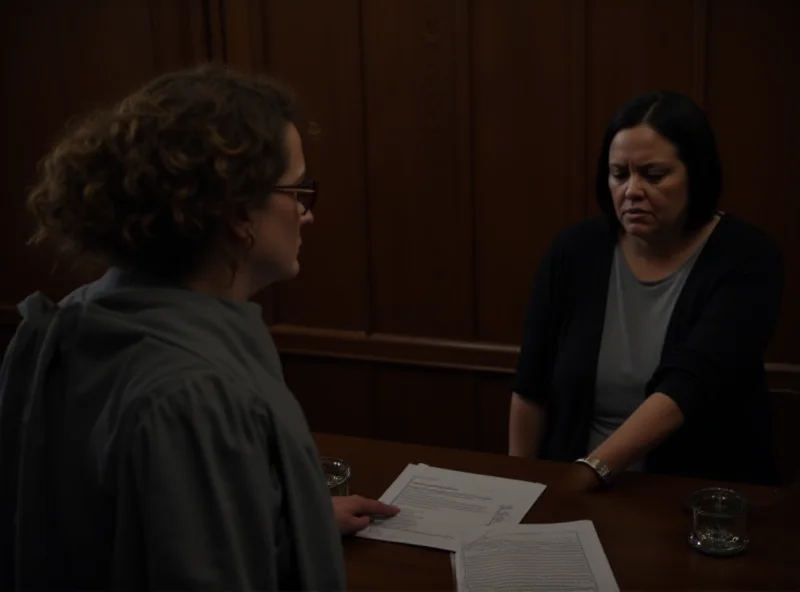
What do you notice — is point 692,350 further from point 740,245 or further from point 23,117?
point 23,117

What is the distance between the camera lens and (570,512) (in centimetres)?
159

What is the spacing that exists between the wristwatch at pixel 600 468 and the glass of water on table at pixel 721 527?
0.69 feet

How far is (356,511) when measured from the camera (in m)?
1.55

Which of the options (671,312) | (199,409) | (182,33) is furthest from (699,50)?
(199,409)

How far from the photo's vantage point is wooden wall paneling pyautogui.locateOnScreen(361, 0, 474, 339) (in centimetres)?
286

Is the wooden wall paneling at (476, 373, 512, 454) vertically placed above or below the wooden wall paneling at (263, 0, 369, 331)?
below

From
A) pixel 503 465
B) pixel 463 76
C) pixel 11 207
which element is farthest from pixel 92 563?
pixel 11 207

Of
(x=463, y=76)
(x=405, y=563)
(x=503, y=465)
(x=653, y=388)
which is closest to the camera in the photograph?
(x=405, y=563)

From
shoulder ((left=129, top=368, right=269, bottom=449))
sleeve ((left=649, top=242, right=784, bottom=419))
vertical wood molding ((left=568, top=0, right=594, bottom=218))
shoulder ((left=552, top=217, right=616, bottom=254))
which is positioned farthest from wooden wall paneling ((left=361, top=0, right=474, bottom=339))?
shoulder ((left=129, top=368, right=269, bottom=449))

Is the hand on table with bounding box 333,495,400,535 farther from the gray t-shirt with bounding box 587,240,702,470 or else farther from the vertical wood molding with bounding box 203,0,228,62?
the vertical wood molding with bounding box 203,0,228,62

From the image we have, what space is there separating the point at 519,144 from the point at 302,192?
1.75m

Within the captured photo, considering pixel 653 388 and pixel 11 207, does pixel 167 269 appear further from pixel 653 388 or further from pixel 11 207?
pixel 11 207

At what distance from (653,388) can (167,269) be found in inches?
45.6

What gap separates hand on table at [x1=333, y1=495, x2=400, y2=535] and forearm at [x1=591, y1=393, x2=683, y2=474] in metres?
0.40
